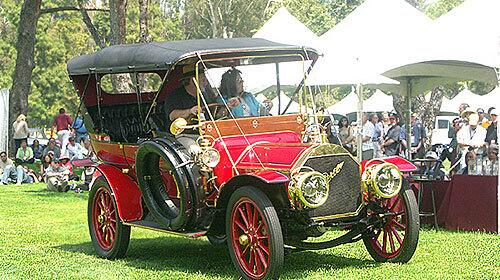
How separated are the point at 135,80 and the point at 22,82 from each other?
64.2 feet

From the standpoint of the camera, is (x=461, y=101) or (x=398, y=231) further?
(x=461, y=101)

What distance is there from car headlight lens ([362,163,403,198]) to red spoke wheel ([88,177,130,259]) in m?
2.85

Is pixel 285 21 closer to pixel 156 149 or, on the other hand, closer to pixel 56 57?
pixel 156 149

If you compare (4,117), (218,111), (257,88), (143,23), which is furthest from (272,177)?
(4,117)

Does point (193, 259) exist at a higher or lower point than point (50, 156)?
higher

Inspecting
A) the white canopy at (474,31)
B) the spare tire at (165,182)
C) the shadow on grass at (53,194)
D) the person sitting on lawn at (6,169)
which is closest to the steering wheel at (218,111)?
the spare tire at (165,182)

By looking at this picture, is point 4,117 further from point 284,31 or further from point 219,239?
point 219,239

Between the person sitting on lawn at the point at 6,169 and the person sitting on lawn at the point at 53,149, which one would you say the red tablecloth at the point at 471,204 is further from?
the person sitting on lawn at the point at 53,149

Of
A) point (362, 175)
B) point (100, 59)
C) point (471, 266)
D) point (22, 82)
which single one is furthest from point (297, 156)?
point (22, 82)

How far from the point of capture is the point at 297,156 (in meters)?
8.25

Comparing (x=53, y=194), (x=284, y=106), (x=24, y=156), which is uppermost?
(x=284, y=106)

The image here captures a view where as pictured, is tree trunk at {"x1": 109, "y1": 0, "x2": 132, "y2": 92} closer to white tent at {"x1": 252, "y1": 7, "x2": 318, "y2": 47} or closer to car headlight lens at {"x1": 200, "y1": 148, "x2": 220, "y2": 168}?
white tent at {"x1": 252, "y1": 7, "x2": 318, "y2": 47}

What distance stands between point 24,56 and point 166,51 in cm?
2049

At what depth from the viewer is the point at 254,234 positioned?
26.4 ft
